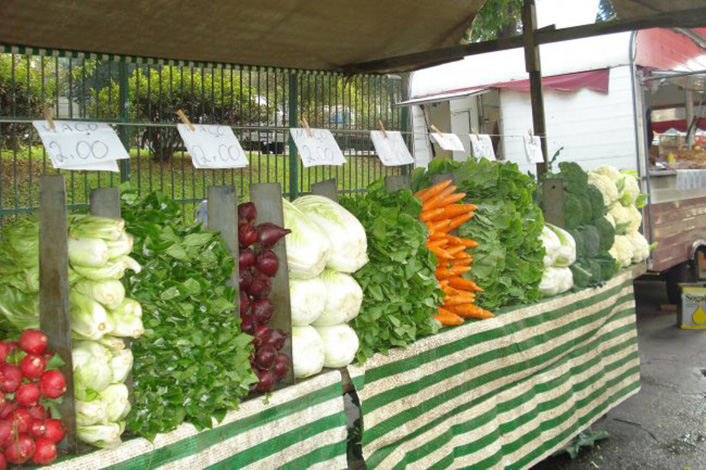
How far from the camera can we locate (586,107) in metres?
9.05

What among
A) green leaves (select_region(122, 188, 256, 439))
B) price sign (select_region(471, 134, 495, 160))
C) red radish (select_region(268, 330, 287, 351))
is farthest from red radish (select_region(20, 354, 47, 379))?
price sign (select_region(471, 134, 495, 160))

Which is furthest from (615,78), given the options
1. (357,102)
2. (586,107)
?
(357,102)

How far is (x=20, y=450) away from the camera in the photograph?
2.00 meters

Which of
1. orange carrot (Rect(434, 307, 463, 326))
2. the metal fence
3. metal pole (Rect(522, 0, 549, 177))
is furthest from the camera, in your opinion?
metal pole (Rect(522, 0, 549, 177))

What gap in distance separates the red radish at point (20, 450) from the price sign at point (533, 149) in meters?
5.42


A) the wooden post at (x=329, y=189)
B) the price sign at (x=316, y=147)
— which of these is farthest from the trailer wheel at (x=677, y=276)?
the wooden post at (x=329, y=189)

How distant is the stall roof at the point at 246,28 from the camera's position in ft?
14.5

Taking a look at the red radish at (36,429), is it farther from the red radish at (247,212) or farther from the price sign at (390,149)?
the price sign at (390,149)

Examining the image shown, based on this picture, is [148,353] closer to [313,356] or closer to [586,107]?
[313,356]

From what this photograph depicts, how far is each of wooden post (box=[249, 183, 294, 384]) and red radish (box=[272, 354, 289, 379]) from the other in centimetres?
3

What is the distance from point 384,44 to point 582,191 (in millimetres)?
2152

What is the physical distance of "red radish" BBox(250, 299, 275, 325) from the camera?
9.48ft

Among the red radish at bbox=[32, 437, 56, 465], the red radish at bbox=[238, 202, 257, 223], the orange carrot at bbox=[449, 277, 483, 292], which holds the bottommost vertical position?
the red radish at bbox=[32, 437, 56, 465]

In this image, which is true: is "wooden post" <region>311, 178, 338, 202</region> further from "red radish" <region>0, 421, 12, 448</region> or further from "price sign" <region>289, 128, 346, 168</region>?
"red radish" <region>0, 421, 12, 448</region>
